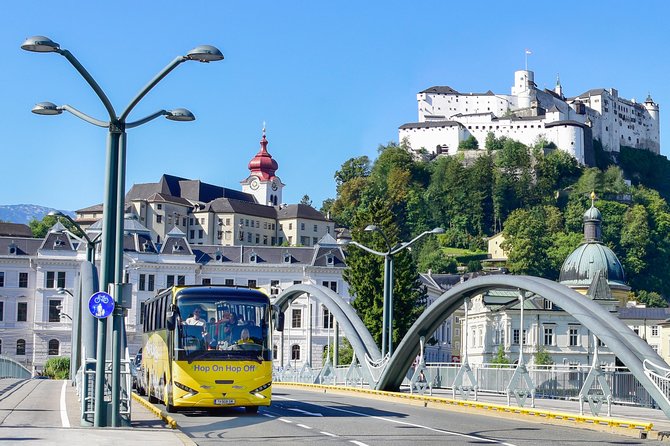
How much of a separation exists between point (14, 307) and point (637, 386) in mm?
85437

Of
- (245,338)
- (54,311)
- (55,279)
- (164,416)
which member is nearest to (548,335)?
(54,311)

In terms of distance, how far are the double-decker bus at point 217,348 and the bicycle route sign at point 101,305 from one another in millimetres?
6238

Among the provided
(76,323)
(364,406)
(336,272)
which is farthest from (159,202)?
(364,406)

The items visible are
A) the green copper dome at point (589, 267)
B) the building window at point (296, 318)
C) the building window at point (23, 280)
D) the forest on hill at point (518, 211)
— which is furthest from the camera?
the forest on hill at point (518, 211)

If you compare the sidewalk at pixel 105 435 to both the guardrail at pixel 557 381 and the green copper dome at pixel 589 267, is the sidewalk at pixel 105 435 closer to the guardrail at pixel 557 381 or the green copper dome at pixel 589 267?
the guardrail at pixel 557 381

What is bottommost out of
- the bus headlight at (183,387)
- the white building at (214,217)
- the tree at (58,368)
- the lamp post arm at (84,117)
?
the tree at (58,368)

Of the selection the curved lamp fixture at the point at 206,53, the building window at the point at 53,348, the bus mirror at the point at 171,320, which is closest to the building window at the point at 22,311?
the building window at the point at 53,348

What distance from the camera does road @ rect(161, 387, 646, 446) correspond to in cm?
2109

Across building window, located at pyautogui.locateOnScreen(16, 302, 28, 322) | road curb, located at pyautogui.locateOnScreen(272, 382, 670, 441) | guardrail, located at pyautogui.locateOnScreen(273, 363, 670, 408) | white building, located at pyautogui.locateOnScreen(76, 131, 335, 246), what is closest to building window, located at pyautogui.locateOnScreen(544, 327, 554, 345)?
building window, located at pyautogui.locateOnScreen(16, 302, 28, 322)

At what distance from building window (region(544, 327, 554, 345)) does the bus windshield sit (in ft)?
241

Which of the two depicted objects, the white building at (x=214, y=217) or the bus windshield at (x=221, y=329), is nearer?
the bus windshield at (x=221, y=329)

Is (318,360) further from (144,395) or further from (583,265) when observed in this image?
(144,395)

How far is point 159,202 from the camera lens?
16975 centimetres

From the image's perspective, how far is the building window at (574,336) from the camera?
100100mm
